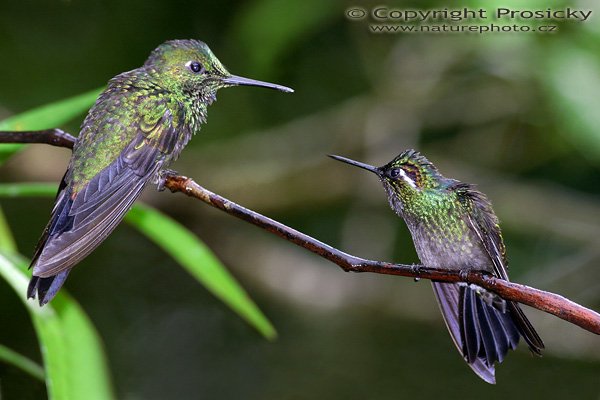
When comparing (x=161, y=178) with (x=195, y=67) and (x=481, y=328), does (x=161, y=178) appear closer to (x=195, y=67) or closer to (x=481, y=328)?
(x=195, y=67)

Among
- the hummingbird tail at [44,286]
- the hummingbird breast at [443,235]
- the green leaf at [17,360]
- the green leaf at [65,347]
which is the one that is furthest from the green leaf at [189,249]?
the hummingbird tail at [44,286]

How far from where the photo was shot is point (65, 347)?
1682 mm

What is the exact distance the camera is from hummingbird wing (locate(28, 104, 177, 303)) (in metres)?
0.85

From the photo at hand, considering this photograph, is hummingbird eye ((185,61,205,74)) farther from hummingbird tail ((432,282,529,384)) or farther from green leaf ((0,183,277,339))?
green leaf ((0,183,277,339))

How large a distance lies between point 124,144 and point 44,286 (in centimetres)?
31

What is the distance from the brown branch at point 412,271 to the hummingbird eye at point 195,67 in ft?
0.69

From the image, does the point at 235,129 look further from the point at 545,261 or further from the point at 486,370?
the point at 486,370

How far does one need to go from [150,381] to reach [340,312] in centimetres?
114

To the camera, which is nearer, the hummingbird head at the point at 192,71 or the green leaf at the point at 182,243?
the hummingbird head at the point at 192,71

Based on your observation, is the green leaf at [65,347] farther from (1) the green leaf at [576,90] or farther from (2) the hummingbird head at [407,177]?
(1) the green leaf at [576,90]

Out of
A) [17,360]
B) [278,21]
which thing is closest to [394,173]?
[17,360]

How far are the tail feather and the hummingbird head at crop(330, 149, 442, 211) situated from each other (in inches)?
6.7

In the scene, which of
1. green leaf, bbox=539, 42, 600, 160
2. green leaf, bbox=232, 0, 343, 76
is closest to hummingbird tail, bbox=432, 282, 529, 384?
green leaf, bbox=539, 42, 600, 160

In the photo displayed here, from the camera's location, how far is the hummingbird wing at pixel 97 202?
854mm
